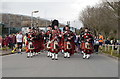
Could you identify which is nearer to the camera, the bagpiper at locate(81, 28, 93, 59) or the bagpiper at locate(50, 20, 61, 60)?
the bagpiper at locate(50, 20, 61, 60)

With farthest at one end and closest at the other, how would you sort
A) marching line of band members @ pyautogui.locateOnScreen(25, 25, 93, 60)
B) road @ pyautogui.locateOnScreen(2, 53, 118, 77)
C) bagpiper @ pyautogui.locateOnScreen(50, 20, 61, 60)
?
marching line of band members @ pyautogui.locateOnScreen(25, 25, 93, 60)
bagpiper @ pyautogui.locateOnScreen(50, 20, 61, 60)
road @ pyautogui.locateOnScreen(2, 53, 118, 77)

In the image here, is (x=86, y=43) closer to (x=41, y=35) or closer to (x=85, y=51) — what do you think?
A: (x=85, y=51)

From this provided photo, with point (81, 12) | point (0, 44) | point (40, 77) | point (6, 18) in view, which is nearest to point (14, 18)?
point (6, 18)

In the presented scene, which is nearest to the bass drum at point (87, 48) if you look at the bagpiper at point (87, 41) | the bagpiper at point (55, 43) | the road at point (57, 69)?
the bagpiper at point (87, 41)

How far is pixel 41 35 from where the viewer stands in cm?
1927

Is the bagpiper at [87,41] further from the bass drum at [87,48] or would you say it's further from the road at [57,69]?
the road at [57,69]

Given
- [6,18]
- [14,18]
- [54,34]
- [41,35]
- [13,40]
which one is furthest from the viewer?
[14,18]

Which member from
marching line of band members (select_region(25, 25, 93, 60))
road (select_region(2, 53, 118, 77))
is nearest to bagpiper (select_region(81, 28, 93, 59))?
marching line of band members (select_region(25, 25, 93, 60))

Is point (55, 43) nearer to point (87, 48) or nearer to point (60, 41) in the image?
point (60, 41)

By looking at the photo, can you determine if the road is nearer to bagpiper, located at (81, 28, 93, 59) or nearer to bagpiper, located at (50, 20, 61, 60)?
bagpiper, located at (50, 20, 61, 60)

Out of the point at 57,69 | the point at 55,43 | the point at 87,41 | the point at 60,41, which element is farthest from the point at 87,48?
the point at 57,69

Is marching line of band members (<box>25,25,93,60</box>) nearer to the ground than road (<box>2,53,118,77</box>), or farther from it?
farther from it

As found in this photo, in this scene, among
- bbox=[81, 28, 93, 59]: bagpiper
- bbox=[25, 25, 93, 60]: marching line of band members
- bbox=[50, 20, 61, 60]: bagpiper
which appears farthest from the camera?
bbox=[81, 28, 93, 59]: bagpiper

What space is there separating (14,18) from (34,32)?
65.0m
